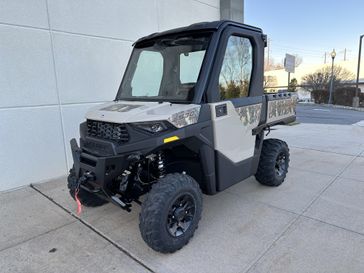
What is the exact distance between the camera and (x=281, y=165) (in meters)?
4.30

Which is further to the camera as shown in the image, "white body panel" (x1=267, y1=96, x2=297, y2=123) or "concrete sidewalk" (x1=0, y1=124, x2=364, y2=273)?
"white body panel" (x1=267, y1=96, x2=297, y2=123)

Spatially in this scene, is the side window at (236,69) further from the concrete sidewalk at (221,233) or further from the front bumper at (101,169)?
the concrete sidewalk at (221,233)

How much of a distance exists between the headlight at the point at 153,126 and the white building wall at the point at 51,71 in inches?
114

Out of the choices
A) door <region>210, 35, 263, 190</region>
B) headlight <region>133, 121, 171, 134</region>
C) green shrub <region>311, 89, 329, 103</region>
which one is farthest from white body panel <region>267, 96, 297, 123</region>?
green shrub <region>311, 89, 329, 103</region>

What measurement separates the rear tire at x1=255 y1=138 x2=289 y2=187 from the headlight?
203 centimetres

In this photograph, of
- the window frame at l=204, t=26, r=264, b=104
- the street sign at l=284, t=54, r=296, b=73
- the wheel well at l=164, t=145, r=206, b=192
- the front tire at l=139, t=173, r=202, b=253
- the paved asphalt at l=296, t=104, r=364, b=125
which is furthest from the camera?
the paved asphalt at l=296, t=104, r=364, b=125

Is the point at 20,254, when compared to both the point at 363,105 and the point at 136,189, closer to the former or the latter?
the point at 136,189

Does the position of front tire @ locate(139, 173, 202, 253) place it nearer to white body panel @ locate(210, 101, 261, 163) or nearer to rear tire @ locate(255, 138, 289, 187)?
white body panel @ locate(210, 101, 261, 163)

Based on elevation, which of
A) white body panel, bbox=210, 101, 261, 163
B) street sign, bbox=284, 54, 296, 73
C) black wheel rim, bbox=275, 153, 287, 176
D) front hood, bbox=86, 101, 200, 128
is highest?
street sign, bbox=284, 54, 296, 73

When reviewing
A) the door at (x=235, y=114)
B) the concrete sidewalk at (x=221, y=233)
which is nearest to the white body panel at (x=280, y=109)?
the door at (x=235, y=114)

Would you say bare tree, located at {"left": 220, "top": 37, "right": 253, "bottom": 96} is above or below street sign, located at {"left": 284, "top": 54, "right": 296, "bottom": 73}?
below

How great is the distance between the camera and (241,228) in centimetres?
303

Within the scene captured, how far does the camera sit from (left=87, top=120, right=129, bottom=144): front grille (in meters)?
2.50

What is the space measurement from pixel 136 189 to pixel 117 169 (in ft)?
1.62
